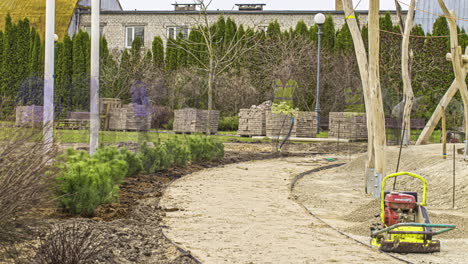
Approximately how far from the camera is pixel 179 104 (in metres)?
29.9

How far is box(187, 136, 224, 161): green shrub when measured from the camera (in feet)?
51.3

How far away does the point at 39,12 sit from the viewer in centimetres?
3878

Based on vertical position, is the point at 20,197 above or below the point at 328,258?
above

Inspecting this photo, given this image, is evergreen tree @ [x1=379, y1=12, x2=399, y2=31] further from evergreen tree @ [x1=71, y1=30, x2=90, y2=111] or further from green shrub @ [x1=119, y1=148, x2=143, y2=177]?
green shrub @ [x1=119, y1=148, x2=143, y2=177]

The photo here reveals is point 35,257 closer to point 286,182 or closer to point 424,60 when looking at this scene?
point 286,182

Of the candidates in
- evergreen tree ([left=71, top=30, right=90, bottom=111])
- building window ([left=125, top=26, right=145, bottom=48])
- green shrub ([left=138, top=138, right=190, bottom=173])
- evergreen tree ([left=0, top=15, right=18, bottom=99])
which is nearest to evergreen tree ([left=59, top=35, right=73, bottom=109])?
evergreen tree ([left=71, top=30, right=90, bottom=111])

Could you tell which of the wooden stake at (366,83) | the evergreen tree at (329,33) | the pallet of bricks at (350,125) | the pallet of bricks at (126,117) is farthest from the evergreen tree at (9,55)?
the wooden stake at (366,83)

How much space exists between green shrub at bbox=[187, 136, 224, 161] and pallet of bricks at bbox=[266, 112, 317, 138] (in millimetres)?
8859

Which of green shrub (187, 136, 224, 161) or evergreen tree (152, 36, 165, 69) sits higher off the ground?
evergreen tree (152, 36, 165, 69)

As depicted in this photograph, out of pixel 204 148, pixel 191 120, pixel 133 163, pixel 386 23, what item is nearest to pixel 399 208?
pixel 133 163

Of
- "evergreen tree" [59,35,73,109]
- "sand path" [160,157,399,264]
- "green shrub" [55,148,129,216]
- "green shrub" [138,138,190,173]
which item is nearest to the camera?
"sand path" [160,157,399,264]

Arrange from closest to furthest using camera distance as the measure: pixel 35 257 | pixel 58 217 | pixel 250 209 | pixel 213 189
Answer: 1. pixel 35 257
2. pixel 58 217
3. pixel 250 209
4. pixel 213 189

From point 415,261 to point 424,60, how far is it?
24.4 metres

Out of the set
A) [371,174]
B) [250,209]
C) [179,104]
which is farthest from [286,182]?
[179,104]
